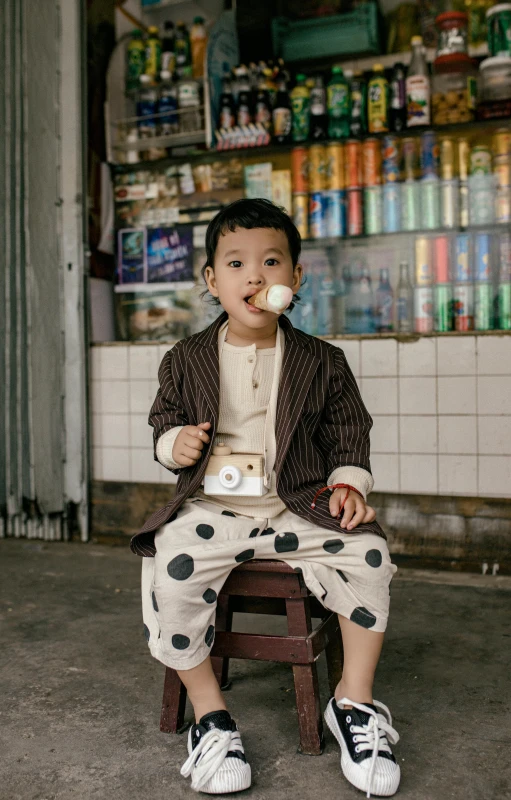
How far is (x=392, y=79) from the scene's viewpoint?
3742mm

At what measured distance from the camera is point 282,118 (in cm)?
382

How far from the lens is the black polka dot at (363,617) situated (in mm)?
1652

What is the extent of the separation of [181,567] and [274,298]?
0.63m

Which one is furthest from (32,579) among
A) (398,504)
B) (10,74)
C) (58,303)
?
(10,74)

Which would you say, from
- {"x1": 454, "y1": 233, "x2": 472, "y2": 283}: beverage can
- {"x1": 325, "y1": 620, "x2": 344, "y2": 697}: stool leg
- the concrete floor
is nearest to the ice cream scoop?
{"x1": 325, "y1": 620, "x2": 344, "y2": 697}: stool leg

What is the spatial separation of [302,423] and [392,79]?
252cm

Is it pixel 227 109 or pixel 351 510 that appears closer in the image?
pixel 351 510

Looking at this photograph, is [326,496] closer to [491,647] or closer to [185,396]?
[185,396]

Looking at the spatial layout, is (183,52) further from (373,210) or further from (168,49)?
(373,210)

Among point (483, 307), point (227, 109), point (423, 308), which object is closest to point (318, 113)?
point (227, 109)

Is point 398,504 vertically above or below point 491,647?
above

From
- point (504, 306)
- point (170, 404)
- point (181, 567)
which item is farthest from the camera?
point (504, 306)

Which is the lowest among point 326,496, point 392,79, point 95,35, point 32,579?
point 32,579

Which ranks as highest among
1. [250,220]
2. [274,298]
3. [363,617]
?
[250,220]
